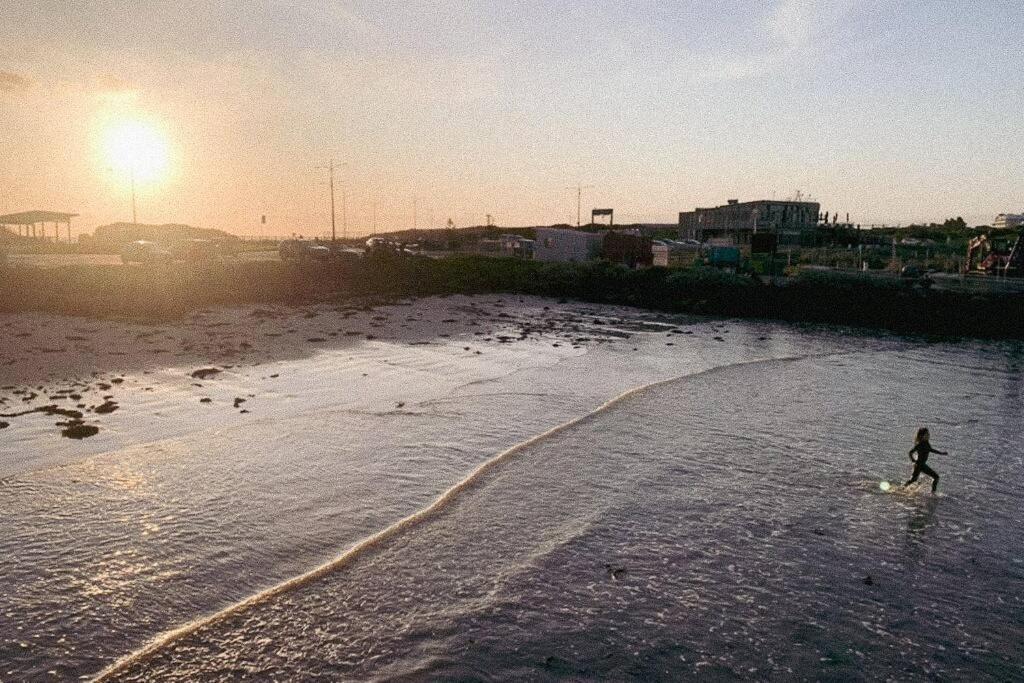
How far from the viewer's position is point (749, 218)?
4269 inches

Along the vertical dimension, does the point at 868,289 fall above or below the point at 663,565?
above

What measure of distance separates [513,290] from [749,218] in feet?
217

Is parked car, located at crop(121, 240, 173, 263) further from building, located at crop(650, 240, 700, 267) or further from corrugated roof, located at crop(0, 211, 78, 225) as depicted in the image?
building, located at crop(650, 240, 700, 267)

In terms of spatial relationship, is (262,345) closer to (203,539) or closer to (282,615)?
(203,539)

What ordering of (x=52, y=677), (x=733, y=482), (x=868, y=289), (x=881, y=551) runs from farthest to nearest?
(x=868, y=289) → (x=733, y=482) → (x=881, y=551) → (x=52, y=677)

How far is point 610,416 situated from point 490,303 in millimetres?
33002

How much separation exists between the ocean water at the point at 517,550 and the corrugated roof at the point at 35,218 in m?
80.5

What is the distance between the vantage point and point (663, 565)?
9648 mm

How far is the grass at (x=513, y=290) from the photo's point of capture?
3547 cm

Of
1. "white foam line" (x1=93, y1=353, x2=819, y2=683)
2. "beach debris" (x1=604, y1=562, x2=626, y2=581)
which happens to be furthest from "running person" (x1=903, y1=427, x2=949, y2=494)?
"white foam line" (x1=93, y1=353, x2=819, y2=683)

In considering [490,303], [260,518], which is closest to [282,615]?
[260,518]

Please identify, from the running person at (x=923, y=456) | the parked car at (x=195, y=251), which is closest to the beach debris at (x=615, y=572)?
the running person at (x=923, y=456)

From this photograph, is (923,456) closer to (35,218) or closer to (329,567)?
(329,567)

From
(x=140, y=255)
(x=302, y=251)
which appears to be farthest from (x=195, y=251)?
(x=302, y=251)
